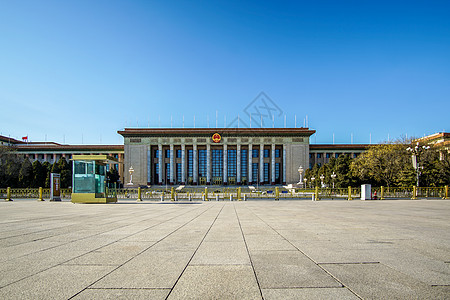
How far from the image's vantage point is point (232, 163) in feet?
267

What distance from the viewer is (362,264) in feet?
14.3

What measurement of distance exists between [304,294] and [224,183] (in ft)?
251

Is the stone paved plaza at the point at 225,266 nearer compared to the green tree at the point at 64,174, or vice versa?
the stone paved plaza at the point at 225,266

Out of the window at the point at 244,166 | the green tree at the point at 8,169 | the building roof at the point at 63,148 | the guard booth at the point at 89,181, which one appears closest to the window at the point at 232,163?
the window at the point at 244,166

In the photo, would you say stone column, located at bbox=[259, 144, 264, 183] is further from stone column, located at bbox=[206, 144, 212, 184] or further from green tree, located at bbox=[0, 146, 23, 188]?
green tree, located at bbox=[0, 146, 23, 188]

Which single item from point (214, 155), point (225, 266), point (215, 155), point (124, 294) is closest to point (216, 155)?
point (215, 155)

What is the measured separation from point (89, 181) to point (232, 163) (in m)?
58.8

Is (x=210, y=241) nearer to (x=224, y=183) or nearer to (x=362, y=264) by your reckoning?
(x=362, y=264)

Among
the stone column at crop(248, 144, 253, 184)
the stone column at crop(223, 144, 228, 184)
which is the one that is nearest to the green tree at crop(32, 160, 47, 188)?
the stone column at crop(223, 144, 228, 184)

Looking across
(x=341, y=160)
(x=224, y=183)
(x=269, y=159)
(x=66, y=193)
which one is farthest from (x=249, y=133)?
(x=66, y=193)

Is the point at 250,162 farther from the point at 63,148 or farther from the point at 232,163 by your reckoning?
the point at 63,148

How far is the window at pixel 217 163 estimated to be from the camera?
267 ft

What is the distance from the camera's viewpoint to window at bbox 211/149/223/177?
3204 inches

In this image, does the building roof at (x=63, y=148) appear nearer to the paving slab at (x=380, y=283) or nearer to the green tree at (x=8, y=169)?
the green tree at (x=8, y=169)
